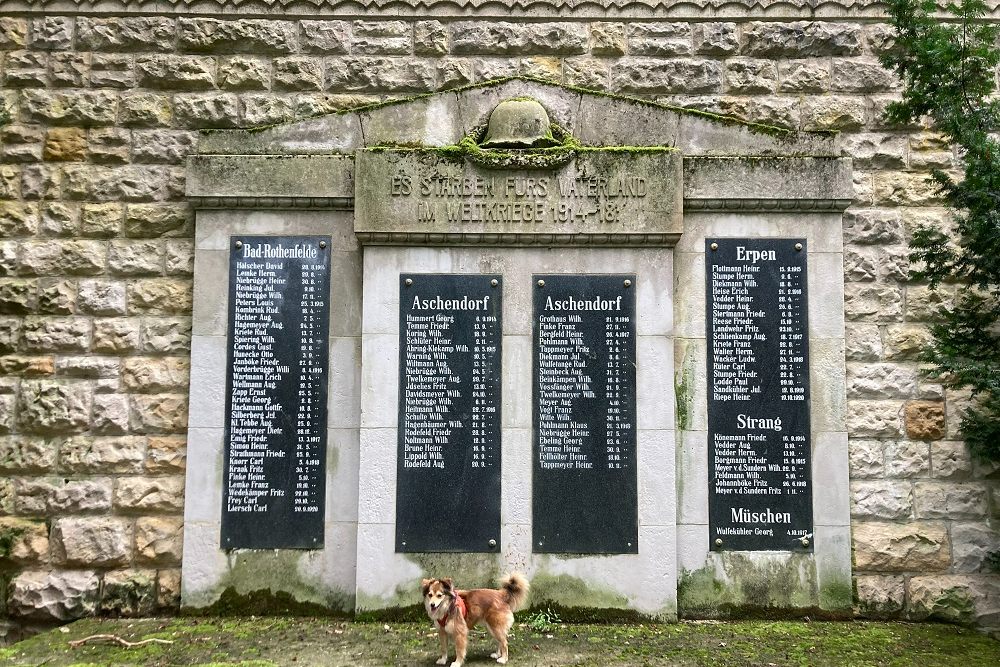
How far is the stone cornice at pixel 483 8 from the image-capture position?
25.2 feet

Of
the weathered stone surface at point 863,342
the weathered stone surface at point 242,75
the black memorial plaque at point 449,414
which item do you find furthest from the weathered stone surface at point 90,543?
the weathered stone surface at point 863,342

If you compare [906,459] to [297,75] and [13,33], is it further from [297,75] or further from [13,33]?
[13,33]

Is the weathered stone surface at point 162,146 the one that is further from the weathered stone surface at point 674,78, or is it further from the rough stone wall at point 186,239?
the weathered stone surface at point 674,78

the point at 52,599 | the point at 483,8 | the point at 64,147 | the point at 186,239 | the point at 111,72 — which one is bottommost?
the point at 52,599

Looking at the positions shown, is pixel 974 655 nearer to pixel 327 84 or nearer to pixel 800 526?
pixel 800 526

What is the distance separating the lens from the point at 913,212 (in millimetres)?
7402

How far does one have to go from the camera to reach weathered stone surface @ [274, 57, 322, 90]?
25.2ft

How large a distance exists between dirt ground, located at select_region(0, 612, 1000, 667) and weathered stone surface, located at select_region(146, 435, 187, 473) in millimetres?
1283

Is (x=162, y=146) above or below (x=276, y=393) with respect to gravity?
above

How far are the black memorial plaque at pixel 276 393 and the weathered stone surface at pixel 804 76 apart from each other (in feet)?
15.5

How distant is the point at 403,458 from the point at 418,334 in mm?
1069

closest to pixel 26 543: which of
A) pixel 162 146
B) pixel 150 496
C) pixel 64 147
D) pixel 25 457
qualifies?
pixel 25 457

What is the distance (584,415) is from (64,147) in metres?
5.52

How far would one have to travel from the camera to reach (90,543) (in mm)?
6914
